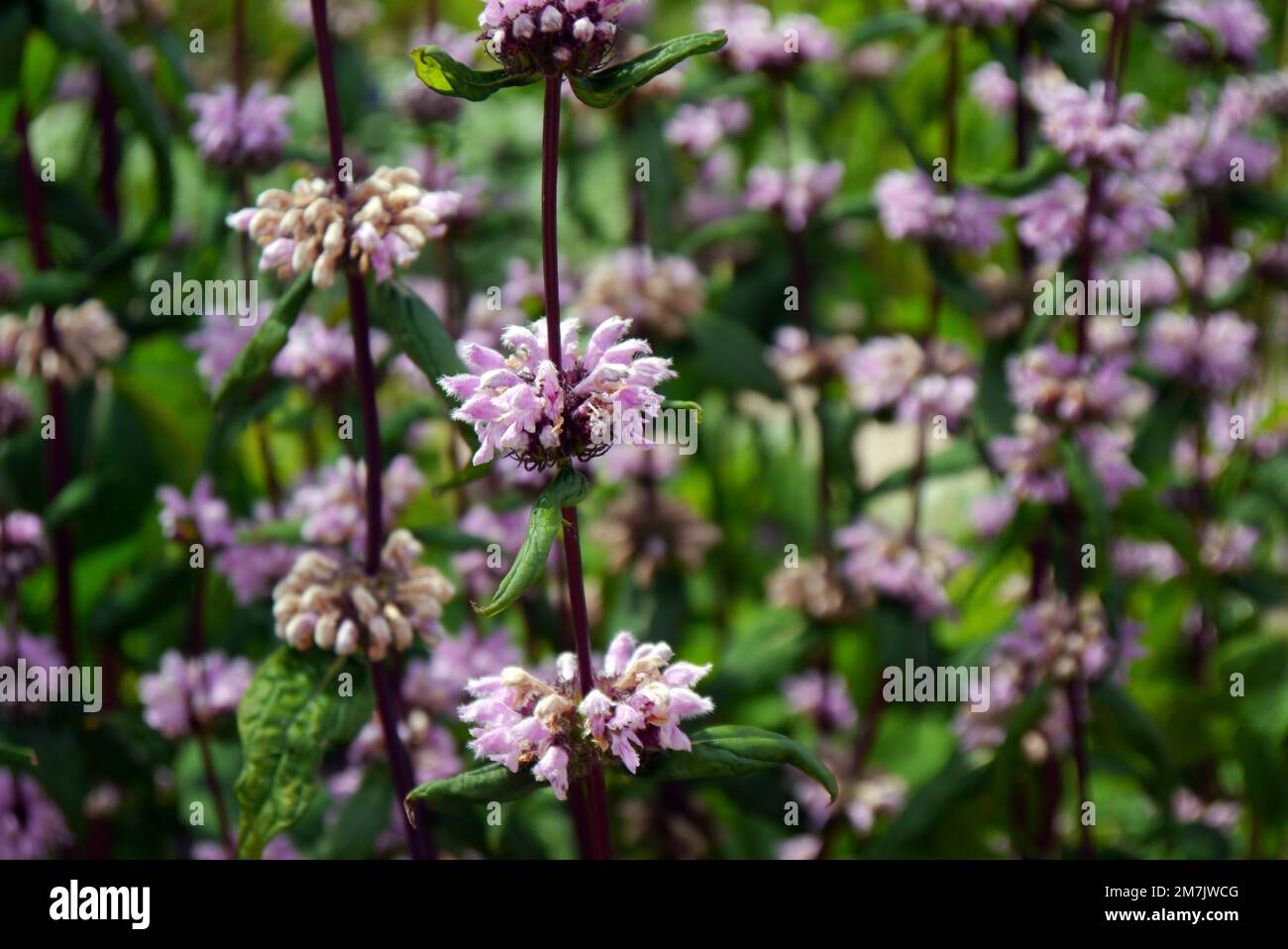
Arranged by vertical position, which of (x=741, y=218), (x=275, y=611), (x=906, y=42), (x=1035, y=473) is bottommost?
(x=275, y=611)

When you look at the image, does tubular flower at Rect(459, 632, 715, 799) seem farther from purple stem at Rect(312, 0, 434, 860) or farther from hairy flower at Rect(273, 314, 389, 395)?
hairy flower at Rect(273, 314, 389, 395)

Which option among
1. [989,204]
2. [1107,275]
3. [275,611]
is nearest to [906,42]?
[1107,275]

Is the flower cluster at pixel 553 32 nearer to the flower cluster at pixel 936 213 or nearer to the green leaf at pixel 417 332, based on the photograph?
the green leaf at pixel 417 332

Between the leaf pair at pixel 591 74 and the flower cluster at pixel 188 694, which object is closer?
the leaf pair at pixel 591 74

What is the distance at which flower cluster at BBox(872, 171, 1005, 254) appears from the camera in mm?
2723

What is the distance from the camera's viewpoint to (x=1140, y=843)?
2.74 meters

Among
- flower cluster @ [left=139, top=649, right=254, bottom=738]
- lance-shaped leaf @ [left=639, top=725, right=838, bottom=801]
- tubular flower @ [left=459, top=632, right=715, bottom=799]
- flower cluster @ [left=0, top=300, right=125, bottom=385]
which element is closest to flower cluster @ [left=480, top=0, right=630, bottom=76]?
tubular flower @ [left=459, top=632, right=715, bottom=799]

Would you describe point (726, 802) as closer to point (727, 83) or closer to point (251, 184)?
point (727, 83)

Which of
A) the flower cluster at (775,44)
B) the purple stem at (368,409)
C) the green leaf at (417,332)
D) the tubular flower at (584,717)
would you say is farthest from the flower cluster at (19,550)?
the flower cluster at (775,44)

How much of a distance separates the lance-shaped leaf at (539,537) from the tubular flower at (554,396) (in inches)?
1.8

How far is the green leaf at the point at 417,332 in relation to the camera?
173 cm

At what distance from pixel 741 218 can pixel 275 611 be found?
4.98 feet

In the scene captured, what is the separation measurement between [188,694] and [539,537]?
4.30 ft

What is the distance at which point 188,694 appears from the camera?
8.09ft
